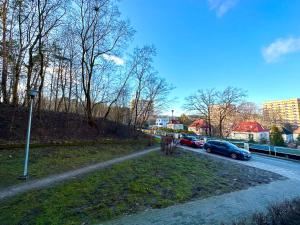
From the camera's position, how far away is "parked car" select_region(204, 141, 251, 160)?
717 inches

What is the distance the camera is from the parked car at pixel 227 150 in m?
18.2

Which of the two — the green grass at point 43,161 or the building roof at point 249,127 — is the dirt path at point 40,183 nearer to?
the green grass at point 43,161

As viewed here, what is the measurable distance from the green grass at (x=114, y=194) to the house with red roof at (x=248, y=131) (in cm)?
4820

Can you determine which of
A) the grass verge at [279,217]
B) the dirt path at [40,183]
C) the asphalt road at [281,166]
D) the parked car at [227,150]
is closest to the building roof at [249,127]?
the parked car at [227,150]

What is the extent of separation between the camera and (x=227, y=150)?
19.5m

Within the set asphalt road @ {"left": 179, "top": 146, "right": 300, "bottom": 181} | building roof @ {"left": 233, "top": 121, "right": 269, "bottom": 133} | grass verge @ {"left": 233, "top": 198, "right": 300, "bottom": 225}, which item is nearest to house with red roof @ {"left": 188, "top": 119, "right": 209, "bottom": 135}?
building roof @ {"left": 233, "top": 121, "right": 269, "bottom": 133}

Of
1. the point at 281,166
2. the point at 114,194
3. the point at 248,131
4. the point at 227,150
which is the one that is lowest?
the point at 281,166

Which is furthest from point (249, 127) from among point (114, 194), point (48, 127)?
point (114, 194)

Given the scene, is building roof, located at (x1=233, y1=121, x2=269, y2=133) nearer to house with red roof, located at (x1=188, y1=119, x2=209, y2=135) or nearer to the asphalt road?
house with red roof, located at (x1=188, y1=119, x2=209, y2=135)

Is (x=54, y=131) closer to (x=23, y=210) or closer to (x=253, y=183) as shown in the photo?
(x=23, y=210)

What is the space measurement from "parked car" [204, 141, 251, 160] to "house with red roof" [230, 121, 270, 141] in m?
38.3

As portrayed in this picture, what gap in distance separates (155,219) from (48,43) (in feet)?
65.1

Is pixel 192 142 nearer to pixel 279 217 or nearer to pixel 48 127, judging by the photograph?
pixel 48 127

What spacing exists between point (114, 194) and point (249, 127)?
5770 centimetres
